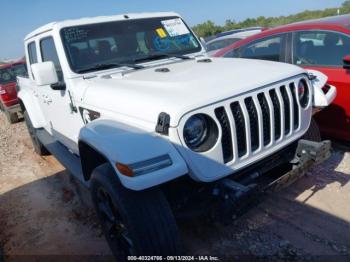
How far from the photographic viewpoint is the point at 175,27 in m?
4.26

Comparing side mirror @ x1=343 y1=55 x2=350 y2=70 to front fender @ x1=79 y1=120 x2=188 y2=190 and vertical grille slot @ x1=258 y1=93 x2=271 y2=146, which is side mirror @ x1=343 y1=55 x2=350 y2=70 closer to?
vertical grille slot @ x1=258 y1=93 x2=271 y2=146

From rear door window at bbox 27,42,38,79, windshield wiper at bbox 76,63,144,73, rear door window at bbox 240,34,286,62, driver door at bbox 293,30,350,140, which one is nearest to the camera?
windshield wiper at bbox 76,63,144,73

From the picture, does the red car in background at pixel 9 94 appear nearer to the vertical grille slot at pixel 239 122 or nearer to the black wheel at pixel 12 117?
the black wheel at pixel 12 117

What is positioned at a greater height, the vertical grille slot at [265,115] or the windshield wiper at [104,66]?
the windshield wiper at [104,66]

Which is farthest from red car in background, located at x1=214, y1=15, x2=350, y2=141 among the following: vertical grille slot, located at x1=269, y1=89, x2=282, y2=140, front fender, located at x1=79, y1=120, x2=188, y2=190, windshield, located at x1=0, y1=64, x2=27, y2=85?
windshield, located at x1=0, y1=64, x2=27, y2=85

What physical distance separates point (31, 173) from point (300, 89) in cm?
434

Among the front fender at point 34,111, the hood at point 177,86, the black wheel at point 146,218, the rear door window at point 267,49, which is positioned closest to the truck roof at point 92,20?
the hood at point 177,86

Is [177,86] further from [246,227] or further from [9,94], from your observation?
[9,94]

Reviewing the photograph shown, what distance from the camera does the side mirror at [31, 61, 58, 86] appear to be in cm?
339

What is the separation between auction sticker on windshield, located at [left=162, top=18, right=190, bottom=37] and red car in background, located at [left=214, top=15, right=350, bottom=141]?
139cm

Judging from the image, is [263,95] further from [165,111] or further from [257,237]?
[257,237]

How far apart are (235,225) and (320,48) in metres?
2.55

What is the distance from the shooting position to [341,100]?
13.2 ft

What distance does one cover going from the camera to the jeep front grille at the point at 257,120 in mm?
2496
